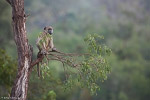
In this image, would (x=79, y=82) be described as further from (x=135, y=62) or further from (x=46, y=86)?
(x=135, y=62)

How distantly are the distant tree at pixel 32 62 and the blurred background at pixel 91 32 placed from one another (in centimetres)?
275

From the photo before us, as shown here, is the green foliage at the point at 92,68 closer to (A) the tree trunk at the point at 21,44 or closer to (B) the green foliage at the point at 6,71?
(A) the tree trunk at the point at 21,44

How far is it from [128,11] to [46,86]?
48.5 m

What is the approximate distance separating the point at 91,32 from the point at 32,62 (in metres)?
39.6

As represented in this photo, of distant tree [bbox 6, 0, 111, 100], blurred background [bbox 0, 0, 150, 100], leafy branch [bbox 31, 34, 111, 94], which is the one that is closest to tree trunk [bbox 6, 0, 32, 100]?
distant tree [bbox 6, 0, 111, 100]

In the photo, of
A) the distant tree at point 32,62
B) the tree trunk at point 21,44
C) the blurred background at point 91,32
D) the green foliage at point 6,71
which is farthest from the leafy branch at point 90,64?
the green foliage at point 6,71

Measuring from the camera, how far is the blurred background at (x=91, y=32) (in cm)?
1183

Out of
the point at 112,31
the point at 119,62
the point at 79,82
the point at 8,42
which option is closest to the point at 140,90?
the point at 119,62

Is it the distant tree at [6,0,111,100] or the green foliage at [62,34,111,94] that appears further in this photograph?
the green foliage at [62,34,111,94]

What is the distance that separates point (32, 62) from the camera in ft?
24.5

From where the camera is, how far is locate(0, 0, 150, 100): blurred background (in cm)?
1183

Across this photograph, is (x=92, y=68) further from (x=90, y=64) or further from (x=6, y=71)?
(x=6, y=71)

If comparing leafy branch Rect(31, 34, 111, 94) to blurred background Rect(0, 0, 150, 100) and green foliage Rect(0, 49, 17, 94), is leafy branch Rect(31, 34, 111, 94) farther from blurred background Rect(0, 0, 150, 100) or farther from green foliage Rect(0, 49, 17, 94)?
green foliage Rect(0, 49, 17, 94)

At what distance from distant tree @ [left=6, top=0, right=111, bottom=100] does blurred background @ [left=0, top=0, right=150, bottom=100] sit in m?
2.75
